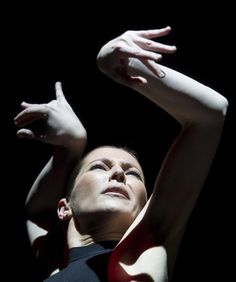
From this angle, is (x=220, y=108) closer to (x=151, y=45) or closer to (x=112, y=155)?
(x=151, y=45)

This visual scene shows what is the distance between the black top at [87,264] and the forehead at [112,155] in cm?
22

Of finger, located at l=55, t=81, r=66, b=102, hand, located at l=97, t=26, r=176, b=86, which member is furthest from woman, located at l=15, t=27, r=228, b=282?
finger, located at l=55, t=81, r=66, b=102

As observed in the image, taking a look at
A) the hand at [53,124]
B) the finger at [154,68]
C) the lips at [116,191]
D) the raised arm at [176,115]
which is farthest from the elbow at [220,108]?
the hand at [53,124]

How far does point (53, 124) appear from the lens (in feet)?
5.52

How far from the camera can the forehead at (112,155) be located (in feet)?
5.53

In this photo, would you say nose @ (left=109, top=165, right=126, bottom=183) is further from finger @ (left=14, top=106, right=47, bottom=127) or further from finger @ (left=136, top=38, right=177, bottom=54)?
finger @ (left=136, top=38, right=177, bottom=54)

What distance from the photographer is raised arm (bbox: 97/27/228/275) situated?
1353 millimetres

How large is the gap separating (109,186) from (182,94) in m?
0.33

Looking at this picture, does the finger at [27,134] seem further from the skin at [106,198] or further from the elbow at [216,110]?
the elbow at [216,110]

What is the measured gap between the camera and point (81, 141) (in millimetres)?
1735

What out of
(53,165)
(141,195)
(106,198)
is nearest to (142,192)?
(141,195)

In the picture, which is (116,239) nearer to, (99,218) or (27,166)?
(99,218)

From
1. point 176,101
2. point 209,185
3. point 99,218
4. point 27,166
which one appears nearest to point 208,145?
point 176,101

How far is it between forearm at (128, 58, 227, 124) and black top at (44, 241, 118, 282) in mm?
347
